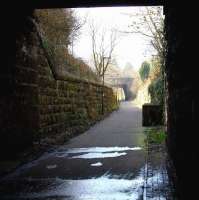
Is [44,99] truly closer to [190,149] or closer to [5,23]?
[5,23]

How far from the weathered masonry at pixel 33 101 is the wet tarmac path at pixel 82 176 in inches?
30.5

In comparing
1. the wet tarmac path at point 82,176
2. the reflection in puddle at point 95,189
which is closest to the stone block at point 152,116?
the wet tarmac path at point 82,176

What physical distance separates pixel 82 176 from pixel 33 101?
386cm

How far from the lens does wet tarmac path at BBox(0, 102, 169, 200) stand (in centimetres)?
586

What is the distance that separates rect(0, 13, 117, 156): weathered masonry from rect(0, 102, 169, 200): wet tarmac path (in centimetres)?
77

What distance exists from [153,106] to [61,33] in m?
6.29

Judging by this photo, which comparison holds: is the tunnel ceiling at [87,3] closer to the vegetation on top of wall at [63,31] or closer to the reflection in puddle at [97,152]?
the reflection in puddle at [97,152]

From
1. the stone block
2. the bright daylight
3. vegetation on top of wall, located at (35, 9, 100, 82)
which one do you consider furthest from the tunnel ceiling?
the stone block

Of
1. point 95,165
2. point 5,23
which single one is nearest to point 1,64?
point 5,23

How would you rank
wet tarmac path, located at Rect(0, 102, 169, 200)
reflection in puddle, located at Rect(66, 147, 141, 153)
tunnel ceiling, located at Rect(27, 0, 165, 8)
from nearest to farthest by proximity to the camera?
wet tarmac path, located at Rect(0, 102, 169, 200), tunnel ceiling, located at Rect(27, 0, 165, 8), reflection in puddle, located at Rect(66, 147, 141, 153)

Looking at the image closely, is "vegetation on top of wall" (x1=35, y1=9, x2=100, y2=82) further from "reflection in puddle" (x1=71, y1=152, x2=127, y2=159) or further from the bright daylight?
"reflection in puddle" (x1=71, y1=152, x2=127, y2=159)

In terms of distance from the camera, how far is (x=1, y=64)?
834cm

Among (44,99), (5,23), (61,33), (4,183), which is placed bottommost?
(4,183)

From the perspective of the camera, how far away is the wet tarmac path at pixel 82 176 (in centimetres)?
586
